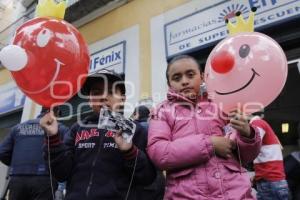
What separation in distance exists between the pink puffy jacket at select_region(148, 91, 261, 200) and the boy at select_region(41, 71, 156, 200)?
0.12 m

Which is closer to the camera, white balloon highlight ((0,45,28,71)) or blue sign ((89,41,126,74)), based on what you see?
white balloon highlight ((0,45,28,71))

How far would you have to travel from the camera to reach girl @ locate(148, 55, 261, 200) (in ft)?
4.49

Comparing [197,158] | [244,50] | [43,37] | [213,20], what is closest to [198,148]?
[197,158]

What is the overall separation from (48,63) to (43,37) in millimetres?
143

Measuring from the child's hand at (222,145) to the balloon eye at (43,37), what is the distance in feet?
3.10

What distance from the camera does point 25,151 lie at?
9.16 feet

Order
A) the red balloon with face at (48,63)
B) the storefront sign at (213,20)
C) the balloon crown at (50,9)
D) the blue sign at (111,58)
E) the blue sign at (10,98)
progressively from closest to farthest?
the red balloon with face at (48,63)
the balloon crown at (50,9)
the storefront sign at (213,20)
the blue sign at (111,58)
the blue sign at (10,98)

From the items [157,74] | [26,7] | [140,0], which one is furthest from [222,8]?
[26,7]

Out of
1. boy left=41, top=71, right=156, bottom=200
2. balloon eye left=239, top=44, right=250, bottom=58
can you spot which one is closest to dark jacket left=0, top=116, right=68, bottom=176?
boy left=41, top=71, right=156, bottom=200

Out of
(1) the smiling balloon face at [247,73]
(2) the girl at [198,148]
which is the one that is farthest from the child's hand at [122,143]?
(1) the smiling balloon face at [247,73]

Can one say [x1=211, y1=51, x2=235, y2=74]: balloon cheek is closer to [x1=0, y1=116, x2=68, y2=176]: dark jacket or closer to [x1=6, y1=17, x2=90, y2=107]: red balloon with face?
[x1=6, y1=17, x2=90, y2=107]: red balloon with face

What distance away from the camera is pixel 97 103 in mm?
1754

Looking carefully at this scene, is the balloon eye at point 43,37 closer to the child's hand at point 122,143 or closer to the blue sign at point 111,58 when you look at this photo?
the child's hand at point 122,143

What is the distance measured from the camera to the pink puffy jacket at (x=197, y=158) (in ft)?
4.47
